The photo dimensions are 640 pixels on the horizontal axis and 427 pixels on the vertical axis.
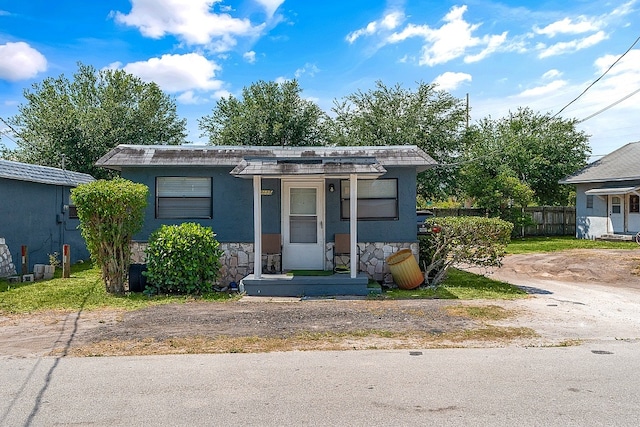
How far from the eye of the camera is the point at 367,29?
15594 mm

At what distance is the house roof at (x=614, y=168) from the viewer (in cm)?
2270

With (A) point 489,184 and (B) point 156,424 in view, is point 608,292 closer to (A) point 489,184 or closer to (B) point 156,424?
(B) point 156,424

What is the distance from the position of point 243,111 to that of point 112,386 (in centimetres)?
2173

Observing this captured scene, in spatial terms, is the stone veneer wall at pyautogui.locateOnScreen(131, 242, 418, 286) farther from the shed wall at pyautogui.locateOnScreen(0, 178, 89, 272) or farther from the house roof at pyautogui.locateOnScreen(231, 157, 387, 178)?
the shed wall at pyautogui.locateOnScreen(0, 178, 89, 272)

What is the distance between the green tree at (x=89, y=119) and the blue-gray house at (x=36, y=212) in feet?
21.4

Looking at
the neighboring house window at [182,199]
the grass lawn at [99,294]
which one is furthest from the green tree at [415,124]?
the neighboring house window at [182,199]

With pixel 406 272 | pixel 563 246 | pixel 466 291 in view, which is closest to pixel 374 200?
pixel 406 272

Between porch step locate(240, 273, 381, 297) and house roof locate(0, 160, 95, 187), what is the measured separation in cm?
766

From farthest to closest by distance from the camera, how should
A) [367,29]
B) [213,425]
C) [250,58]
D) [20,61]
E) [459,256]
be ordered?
[250,58]
[20,61]
[367,29]
[459,256]
[213,425]

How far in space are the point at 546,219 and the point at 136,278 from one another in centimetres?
2365

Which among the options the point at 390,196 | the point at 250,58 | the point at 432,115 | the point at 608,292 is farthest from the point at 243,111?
the point at 608,292

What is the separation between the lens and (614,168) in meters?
24.1

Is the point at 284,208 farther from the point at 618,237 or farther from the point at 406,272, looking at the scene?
the point at 618,237

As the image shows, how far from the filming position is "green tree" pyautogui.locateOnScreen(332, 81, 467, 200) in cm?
2470
